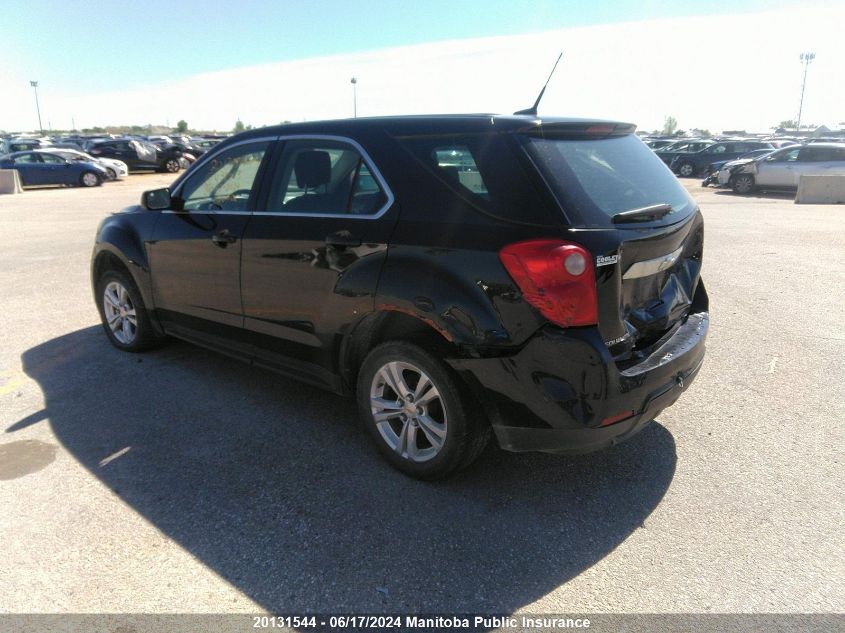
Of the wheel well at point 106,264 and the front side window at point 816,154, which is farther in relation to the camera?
the front side window at point 816,154

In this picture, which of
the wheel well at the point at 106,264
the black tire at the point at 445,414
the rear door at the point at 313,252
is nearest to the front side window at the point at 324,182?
the rear door at the point at 313,252

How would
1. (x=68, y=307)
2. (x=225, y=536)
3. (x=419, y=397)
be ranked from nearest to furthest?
(x=225, y=536), (x=419, y=397), (x=68, y=307)

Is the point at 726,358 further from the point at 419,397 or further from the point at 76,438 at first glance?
the point at 76,438

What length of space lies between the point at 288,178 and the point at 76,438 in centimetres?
203

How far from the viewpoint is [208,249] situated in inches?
168

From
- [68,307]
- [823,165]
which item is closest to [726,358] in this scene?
[68,307]

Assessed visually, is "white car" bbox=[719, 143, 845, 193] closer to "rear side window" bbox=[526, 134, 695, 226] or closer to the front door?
"rear side window" bbox=[526, 134, 695, 226]

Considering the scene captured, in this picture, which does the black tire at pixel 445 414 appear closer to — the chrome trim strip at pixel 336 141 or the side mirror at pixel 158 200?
the chrome trim strip at pixel 336 141

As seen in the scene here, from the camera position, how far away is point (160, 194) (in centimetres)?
461

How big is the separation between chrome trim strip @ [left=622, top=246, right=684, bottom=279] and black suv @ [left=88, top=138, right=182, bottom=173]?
32332 mm

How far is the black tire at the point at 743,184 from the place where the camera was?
21500 mm

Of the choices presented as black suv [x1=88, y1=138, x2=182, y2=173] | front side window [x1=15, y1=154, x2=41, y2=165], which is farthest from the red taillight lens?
black suv [x1=88, y1=138, x2=182, y2=173]

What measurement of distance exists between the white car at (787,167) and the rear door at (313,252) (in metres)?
19.7

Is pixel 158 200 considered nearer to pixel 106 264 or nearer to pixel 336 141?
pixel 106 264
